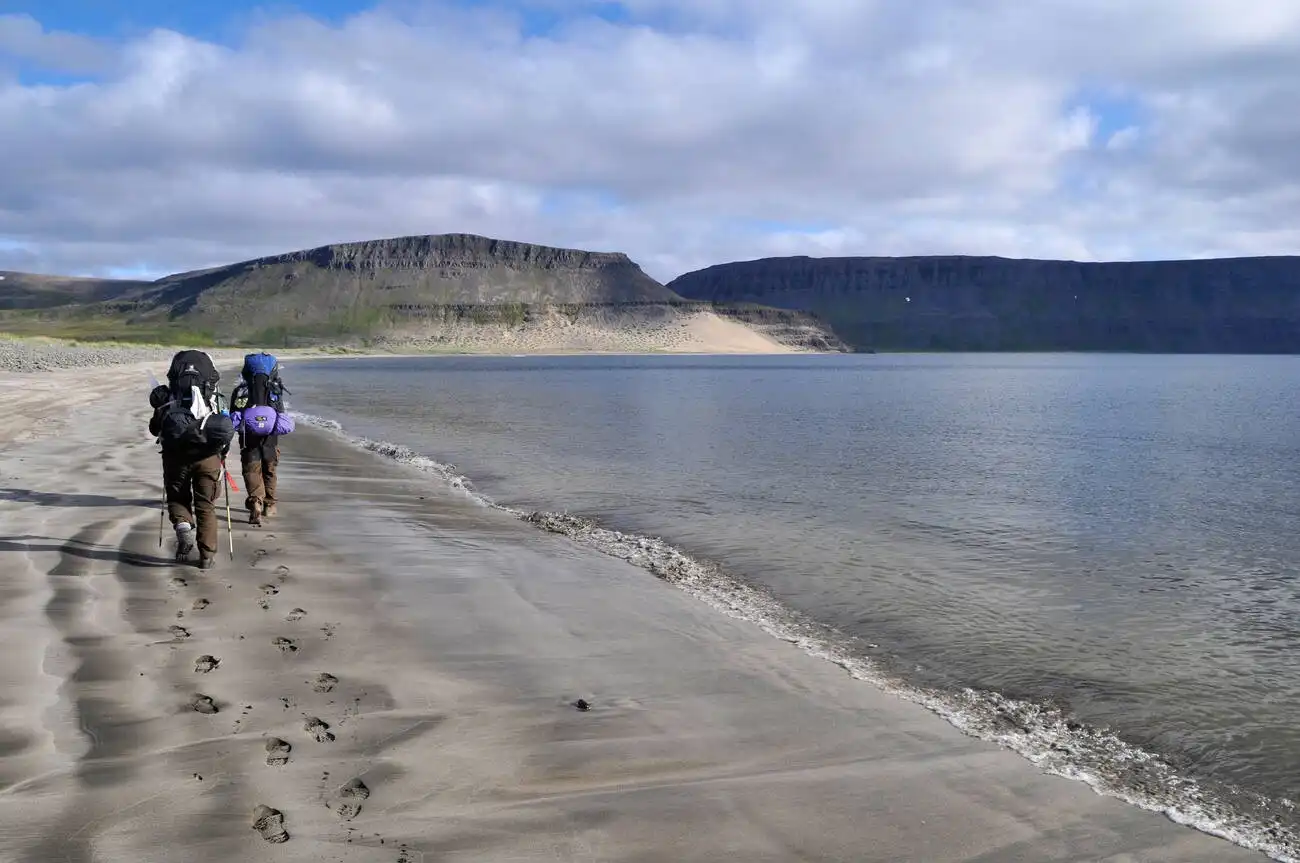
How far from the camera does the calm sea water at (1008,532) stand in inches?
331

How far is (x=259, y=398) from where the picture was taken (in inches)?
507

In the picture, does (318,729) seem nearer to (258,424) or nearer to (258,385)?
(258,424)

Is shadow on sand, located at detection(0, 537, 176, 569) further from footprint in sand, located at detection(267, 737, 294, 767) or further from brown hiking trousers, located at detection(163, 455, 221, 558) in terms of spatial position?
footprint in sand, located at detection(267, 737, 294, 767)

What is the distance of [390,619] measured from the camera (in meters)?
8.70

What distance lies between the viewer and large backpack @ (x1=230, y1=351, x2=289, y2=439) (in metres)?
12.6

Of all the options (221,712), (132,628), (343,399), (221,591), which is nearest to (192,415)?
(221,591)

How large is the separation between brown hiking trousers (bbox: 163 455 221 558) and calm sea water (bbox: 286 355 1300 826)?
251 inches

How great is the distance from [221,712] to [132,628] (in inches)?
84.9

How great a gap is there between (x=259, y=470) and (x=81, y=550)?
9.12 feet

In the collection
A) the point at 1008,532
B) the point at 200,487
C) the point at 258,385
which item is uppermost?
the point at 258,385

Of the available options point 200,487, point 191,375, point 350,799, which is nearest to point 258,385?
point 191,375

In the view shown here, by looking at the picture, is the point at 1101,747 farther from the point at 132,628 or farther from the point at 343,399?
the point at 343,399

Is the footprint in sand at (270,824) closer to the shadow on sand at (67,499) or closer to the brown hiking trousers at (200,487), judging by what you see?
the brown hiking trousers at (200,487)

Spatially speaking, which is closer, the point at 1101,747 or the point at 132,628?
the point at 1101,747
